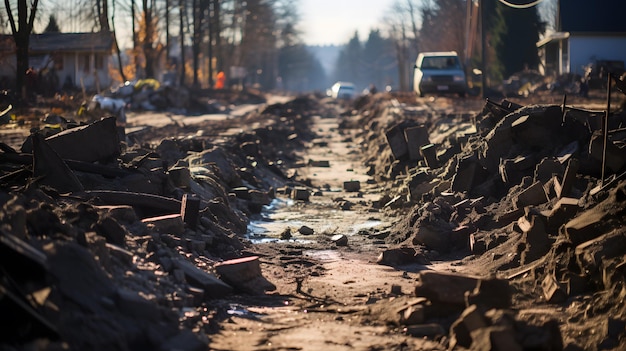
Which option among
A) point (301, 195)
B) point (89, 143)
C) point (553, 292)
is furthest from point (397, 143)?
point (553, 292)

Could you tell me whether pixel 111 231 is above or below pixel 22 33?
below

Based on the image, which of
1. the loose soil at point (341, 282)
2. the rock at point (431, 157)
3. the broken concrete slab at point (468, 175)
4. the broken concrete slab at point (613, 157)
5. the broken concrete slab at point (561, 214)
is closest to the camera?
the loose soil at point (341, 282)

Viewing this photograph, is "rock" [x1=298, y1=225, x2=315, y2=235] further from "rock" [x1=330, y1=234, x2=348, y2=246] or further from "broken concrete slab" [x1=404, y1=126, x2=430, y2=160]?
"broken concrete slab" [x1=404, y1=126, x2=430, y2=160]

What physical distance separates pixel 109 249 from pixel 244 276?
1.59 meters

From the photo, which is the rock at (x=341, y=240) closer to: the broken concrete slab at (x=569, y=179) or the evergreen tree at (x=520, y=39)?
the broken concrete slab at (x=569, y=179)

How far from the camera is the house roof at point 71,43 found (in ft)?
178

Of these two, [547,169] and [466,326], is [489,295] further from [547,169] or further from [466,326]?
[547,169]

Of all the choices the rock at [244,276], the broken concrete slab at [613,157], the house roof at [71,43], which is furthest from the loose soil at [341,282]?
the house roof at [71,43]

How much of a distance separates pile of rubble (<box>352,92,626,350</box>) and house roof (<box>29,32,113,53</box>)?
39533mm

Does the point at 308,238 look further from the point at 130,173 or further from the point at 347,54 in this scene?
the point at 347,54

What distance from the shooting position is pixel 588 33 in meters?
52.2

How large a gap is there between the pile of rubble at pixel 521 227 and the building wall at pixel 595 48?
A: 36.0 meters

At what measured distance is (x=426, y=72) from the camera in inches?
1556

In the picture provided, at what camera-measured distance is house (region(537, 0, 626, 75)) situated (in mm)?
52344
